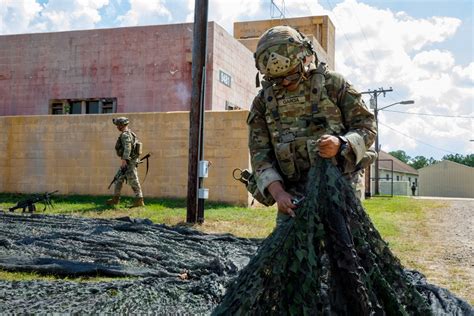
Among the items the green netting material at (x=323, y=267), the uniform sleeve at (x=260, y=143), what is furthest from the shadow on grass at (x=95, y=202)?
the green netting material at (x=323, y=267)

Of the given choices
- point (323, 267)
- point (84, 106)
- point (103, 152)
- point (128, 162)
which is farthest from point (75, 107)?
point (323, 267)

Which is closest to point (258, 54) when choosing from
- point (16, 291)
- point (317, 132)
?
point (317, 132)

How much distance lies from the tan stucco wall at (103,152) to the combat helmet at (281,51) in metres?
9.21

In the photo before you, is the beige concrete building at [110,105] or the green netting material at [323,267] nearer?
the green netting material at [323,267]

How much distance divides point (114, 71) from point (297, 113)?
15407 mm

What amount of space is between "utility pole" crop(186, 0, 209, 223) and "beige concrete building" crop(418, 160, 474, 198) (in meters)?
53.9

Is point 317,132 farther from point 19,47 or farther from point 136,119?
point 19,47

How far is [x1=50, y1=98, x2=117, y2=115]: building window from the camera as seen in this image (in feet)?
56.7

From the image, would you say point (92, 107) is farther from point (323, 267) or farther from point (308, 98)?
point (323, 267)

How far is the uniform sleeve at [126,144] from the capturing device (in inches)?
424

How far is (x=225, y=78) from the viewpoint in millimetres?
16922

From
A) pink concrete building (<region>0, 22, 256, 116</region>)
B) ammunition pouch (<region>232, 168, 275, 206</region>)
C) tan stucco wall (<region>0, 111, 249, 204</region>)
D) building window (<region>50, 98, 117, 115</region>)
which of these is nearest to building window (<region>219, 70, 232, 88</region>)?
pink concrete building (<region>0, 22, 256, 116</region>)

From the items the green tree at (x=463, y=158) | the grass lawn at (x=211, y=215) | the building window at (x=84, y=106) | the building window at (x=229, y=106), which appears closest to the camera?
the grass lawn at (x=211, y=215)

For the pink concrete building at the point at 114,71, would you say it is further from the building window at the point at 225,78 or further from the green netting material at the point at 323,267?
the green netting material at the point at 323,267
